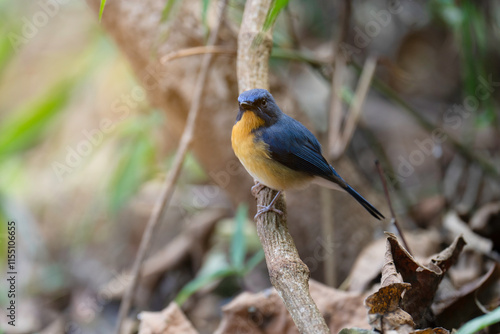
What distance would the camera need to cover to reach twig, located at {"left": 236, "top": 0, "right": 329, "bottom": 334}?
61.6 inches

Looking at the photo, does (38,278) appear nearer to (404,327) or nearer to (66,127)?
(66,127)

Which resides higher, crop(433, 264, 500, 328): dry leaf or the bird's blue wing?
the bird's blue wing

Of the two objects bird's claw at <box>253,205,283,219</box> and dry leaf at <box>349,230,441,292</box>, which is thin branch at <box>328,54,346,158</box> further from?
bird's claw at <box>253,205,283,219</box>

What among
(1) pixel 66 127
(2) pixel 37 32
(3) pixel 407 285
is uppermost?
(2) pixel 37 32

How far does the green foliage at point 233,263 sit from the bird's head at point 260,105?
1.23 meters

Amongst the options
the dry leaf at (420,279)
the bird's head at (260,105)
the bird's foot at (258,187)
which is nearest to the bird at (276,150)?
the bird's head at (260,105)

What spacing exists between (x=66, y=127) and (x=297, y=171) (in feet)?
13.5

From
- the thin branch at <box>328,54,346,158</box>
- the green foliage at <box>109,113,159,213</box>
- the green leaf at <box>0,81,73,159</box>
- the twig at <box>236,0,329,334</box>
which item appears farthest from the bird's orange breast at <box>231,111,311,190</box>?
the green leaf at <box>0,81,73,159</box>

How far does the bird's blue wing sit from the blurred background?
2.60 feet

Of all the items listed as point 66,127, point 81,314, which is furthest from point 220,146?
point 66,127

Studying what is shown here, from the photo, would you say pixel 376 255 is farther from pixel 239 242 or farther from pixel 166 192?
pixel 166 192

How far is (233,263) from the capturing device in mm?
3525

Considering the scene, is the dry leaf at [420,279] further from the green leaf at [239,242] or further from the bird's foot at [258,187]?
the green leaf at [239,242]

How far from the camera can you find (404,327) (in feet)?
5.26
